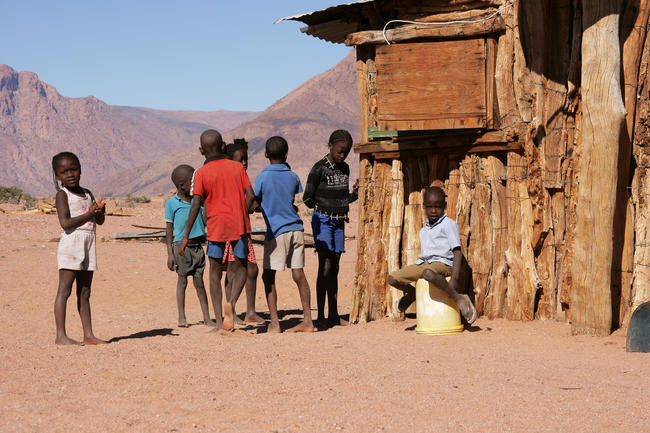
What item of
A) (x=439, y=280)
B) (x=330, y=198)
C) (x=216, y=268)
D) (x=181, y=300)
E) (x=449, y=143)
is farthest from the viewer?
(x=181, y=300)

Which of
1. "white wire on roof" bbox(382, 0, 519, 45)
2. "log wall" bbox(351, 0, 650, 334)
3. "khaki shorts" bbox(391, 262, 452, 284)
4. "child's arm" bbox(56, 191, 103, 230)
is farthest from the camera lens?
"white wire on roof" bbox(382, 0, 519, 45)

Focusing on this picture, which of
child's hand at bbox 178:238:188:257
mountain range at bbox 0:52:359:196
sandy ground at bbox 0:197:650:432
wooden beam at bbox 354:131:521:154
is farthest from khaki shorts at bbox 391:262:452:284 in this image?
mountain range at bbox 0:52:359:196

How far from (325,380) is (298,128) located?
94187 millimetres

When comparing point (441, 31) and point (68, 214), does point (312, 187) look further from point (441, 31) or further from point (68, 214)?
point (68, 214)

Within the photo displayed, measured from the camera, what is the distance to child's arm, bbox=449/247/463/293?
22.1ft

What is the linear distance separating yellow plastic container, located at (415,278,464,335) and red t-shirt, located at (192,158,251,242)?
171 cm

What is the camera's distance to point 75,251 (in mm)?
6250

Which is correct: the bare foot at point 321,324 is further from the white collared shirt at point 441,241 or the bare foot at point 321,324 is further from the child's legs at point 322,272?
the white collared shirt at point 441,241

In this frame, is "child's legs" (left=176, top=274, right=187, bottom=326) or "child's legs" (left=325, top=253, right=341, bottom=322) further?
"child's legs" (left=176, top=274, right=187, bottom=326)

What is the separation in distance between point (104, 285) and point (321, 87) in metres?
109

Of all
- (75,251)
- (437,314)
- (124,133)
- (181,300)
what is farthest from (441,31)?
(124,133)

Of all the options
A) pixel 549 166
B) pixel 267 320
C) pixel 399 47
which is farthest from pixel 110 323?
pixel 549 166

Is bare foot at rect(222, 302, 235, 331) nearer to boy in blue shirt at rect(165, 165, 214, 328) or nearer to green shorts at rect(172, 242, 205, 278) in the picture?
boy in blue shirt at rect(165, 165, 214, 328)

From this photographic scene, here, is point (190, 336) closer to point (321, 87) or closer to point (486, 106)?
point (486, 106)
